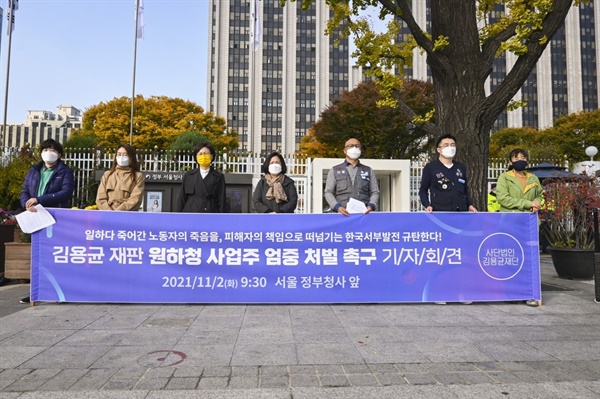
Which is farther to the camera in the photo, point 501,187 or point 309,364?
point 501,187

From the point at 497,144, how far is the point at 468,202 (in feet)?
159

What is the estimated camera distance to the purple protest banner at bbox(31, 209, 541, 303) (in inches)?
191

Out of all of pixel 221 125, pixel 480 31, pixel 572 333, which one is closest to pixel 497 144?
pixel 221 125

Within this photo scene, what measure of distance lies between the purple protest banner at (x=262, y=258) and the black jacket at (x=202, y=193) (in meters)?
0.59

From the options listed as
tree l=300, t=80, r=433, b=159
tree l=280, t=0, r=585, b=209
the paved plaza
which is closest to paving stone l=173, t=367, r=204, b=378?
the paved plaza

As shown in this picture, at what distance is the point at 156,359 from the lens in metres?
3.06

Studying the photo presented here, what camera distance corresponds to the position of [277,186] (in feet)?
18.3

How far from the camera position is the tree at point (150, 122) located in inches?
1510

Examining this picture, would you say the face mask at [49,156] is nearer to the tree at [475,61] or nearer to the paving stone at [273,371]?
the paving stone at [273,371]

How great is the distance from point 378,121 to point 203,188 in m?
24.7

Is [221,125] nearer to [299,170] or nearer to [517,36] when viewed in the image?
[299,170]

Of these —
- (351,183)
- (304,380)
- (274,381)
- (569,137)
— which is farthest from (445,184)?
(569,137)

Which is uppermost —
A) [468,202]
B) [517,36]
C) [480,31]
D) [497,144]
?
[497,144]

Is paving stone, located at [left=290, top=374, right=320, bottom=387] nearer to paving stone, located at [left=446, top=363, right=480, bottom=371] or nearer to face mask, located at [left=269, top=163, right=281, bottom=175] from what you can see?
paving stone, located at [left=446, top=363, right=480, bottom=371]
